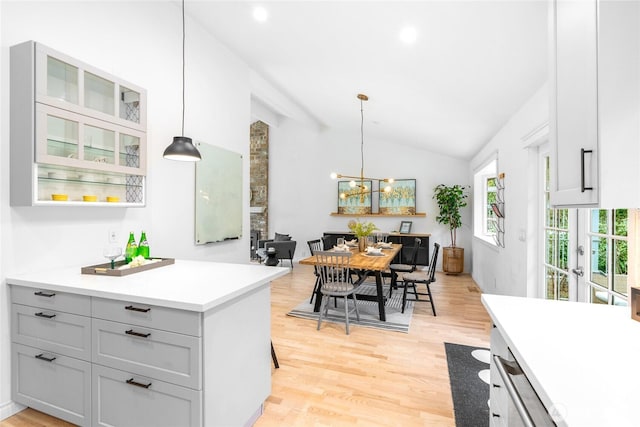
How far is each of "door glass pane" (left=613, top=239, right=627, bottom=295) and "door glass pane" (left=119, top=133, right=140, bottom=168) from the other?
10.7 ft

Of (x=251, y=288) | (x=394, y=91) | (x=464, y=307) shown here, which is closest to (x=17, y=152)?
(x=251, y=288)

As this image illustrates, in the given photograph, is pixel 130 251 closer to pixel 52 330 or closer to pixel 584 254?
pixel 52 330

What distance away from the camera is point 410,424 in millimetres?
1904

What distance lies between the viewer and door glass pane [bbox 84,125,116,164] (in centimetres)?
208

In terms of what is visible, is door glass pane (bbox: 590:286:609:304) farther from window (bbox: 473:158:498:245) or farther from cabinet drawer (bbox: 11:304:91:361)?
window (bbox: 473:158:498:245)

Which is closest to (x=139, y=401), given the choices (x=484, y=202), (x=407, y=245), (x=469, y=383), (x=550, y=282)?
(x=469, y=383)

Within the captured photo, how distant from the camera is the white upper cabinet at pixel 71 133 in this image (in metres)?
1.81

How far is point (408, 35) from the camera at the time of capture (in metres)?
2.41

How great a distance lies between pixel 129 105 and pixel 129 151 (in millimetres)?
349

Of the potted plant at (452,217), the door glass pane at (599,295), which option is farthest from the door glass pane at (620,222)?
the potted plant at (452,217)

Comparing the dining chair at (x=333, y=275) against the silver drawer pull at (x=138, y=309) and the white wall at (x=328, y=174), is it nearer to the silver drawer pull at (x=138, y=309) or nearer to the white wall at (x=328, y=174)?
the silver drawer pull at (x=138, y=309)

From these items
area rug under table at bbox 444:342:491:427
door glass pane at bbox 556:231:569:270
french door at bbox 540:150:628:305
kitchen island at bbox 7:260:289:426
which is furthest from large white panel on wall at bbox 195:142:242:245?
door glass pane at bbox 556:231:569:270

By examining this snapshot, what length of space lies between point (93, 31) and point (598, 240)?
3.85 metres

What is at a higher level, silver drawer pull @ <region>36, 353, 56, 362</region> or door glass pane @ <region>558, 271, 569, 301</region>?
door glass pane @ <region>558, 271, 569, 301</region>
